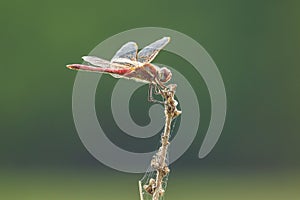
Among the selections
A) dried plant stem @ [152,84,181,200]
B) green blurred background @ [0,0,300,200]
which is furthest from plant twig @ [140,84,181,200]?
green blurred background @ [0,0,300,200]

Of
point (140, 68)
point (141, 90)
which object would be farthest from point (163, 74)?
point (141, 90)

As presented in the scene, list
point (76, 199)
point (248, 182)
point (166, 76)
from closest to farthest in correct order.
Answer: point (166, 76) < point (76, 199) < point (248, 182)

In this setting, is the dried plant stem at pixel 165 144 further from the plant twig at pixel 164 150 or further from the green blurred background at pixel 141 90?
the green blurred background at pixel 141 90

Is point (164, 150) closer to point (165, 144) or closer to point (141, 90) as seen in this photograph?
point (165, 144)

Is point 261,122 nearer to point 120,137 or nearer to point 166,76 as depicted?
point 120,137

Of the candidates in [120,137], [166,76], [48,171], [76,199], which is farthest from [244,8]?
[166,76]

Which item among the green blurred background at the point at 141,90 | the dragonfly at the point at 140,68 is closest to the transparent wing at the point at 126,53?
the dragonfly at the point at 140,68

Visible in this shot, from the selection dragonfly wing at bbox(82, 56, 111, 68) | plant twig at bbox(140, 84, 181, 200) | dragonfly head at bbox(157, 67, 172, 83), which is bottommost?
plant twig at bbox(140, 84, 181, 200)

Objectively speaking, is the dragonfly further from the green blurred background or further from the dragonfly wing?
the green blurred background
